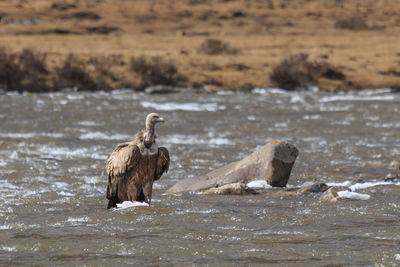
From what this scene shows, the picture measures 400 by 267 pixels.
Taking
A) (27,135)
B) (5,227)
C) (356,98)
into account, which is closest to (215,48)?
(356,98)

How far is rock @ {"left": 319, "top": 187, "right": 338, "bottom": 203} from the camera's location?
974 cm

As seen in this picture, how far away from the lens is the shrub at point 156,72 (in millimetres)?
28031

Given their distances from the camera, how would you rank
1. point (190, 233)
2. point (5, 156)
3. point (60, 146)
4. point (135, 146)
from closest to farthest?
1. point (190, 233)
2. point (135, 146)
3. point (5, 156)
4. point (60, 146)

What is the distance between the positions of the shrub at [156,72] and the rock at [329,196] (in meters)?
18.2

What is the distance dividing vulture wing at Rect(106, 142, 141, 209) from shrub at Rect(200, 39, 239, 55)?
23.5 meters

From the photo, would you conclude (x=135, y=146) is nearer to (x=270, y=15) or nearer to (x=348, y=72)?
(x=348, y=72)

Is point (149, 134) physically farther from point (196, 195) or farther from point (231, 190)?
point (231, 190)

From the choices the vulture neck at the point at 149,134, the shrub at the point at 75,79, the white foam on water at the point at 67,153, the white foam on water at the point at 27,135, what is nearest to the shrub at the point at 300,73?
the shrub at the point at 75,79

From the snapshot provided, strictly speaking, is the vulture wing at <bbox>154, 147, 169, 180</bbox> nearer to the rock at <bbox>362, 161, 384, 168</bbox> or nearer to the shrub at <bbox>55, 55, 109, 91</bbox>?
the rock at <bbox>362, 161, 384, 168</bbox>

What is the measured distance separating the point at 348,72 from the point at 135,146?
2152 cm

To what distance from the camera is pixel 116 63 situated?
2975 centimetres

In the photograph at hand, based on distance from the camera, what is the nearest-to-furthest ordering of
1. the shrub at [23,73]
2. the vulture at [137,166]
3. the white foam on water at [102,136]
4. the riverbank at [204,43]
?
the vulture at [137,166], the white foam on water at [102,136], the shrub at [23,73], the riverbank at [204,43]

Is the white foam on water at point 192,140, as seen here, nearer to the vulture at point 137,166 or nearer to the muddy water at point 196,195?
the muddy water at point 196,195

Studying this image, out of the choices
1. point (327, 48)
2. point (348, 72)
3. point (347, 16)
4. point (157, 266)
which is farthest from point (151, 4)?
point (157, 266)
